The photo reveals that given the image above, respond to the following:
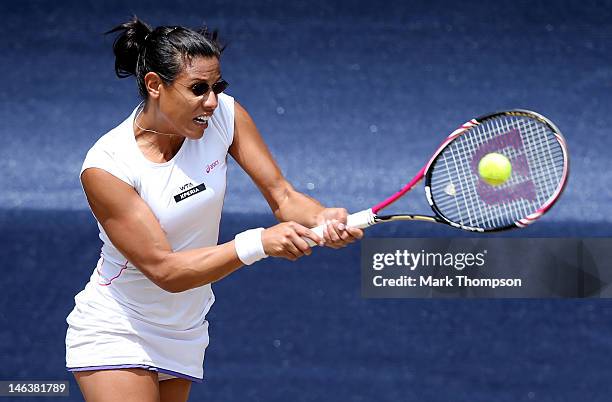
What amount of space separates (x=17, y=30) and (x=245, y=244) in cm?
222

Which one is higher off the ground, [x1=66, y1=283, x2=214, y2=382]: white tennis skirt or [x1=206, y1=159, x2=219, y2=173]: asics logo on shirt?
[x1=206, y1=159, x2=219, y2=173]: asics logo on shirt

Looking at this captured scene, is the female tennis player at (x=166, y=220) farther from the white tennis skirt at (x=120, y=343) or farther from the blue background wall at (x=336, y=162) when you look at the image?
the blue background wall at (x=336, y=162)

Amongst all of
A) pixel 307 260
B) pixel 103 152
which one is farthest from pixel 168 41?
pixel 307 260

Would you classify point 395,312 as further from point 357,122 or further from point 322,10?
point 322,10

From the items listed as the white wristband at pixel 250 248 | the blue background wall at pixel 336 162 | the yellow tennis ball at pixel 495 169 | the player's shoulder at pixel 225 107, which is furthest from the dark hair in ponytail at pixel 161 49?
the blue background wall at pixel 336 162

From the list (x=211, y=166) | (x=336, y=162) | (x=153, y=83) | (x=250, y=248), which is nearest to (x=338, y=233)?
(x=250, y=248)

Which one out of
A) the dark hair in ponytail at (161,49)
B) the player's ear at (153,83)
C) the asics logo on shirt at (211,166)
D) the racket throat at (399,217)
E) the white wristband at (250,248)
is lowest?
the white wristband at (250,248)

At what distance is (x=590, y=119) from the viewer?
4078mm

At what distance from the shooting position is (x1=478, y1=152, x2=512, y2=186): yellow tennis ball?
253 centimetres

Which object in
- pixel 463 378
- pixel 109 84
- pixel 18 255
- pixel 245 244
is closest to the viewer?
pixel 245 244

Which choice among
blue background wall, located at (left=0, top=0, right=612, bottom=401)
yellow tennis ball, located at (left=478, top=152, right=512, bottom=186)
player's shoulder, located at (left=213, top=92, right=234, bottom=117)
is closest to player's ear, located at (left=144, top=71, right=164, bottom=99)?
player's shoulder, located at (left=213, top=92, right=234, bottom=117)

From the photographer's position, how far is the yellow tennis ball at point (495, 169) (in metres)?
2.53

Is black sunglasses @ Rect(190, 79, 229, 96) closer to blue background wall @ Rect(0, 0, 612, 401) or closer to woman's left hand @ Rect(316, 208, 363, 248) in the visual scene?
woman's left hand @ Rect(316, 208, 363, 248)

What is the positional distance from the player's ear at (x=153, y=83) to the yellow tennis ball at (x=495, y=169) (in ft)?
2.06
